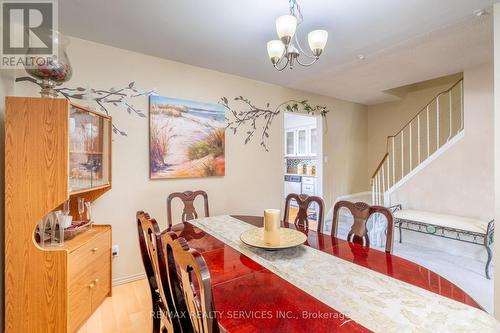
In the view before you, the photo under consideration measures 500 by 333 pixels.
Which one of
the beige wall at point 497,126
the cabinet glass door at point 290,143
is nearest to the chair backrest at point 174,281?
the beige wall at point 497,126

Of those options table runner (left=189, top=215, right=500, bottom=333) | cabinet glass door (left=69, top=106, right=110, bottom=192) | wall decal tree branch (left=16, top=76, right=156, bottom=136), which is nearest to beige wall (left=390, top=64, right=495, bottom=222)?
table runner (left=189, top=215, right=500, bottom=333)

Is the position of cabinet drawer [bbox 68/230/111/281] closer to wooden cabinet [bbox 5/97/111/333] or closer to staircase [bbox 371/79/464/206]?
wooden cabinet [bbox 5/97/111/333]

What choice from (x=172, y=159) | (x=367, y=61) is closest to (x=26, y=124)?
(x=172, y=159)

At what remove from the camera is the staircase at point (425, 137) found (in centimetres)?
398

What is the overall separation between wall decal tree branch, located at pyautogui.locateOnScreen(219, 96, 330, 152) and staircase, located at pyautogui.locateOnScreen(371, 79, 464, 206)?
5.80ft

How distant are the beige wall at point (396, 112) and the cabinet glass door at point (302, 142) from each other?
1445 millimetres

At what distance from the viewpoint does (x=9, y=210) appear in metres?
1.56

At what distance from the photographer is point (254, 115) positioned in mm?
3502

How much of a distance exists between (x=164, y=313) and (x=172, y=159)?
1742 millimetres

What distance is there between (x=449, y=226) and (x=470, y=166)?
37.0 inches

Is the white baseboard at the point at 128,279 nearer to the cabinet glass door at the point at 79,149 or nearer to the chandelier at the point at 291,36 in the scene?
the cabinet glass door at the point at 79,149

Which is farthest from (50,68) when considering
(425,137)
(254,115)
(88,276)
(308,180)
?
(425,137)

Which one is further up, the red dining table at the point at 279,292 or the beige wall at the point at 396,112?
the beige wall at the point at 396,112

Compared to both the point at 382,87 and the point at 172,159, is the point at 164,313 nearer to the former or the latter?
the point at 172,159
